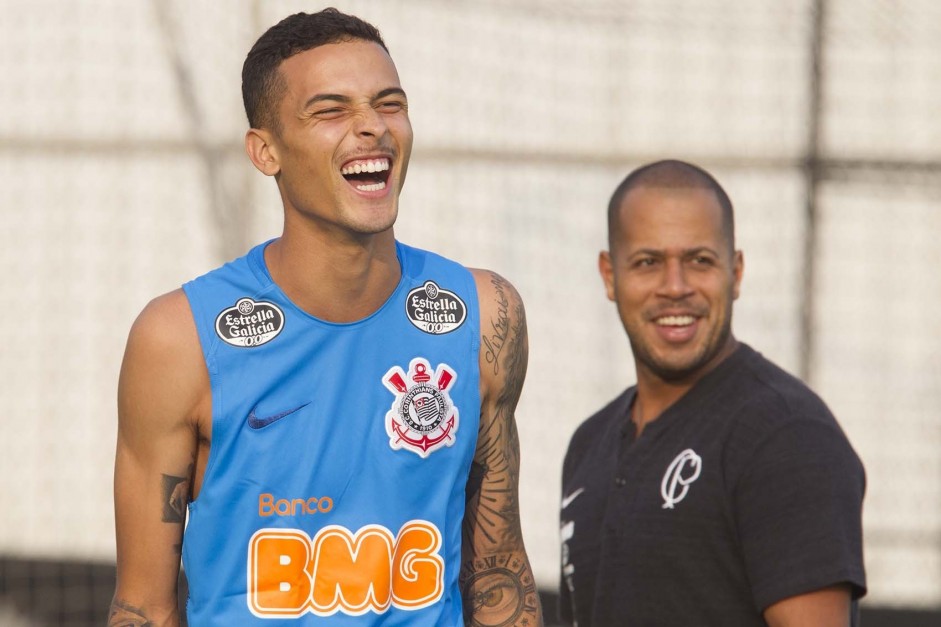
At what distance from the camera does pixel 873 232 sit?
22.2ft

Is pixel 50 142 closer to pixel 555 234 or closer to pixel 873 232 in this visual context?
pixel 555 234

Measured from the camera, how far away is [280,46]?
2729mm

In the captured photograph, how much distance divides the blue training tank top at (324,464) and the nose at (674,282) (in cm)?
79

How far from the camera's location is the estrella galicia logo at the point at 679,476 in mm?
3041

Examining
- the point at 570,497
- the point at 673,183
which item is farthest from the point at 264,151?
the point at 570,497

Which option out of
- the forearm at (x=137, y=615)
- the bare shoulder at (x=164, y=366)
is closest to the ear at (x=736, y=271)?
the bare shoulder at (x=164, y=366)

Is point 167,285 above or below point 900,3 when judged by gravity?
below

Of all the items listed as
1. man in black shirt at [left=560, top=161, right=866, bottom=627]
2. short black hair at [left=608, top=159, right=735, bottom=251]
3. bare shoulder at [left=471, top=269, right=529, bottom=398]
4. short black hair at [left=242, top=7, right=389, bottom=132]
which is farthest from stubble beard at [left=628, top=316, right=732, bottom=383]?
short black hair at [left=242, top=7, right=389, bottom=132]

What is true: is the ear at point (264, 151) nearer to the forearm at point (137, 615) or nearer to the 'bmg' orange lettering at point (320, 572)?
the 'bmg' orange lettering at point (320, 572)

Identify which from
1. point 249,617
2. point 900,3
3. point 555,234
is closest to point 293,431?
point 249,617

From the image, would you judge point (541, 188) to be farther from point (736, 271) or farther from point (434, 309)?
point (434, 309)

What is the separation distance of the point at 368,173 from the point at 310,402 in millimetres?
499

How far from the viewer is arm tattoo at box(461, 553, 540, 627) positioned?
2.89 meters

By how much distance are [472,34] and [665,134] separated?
123cm
